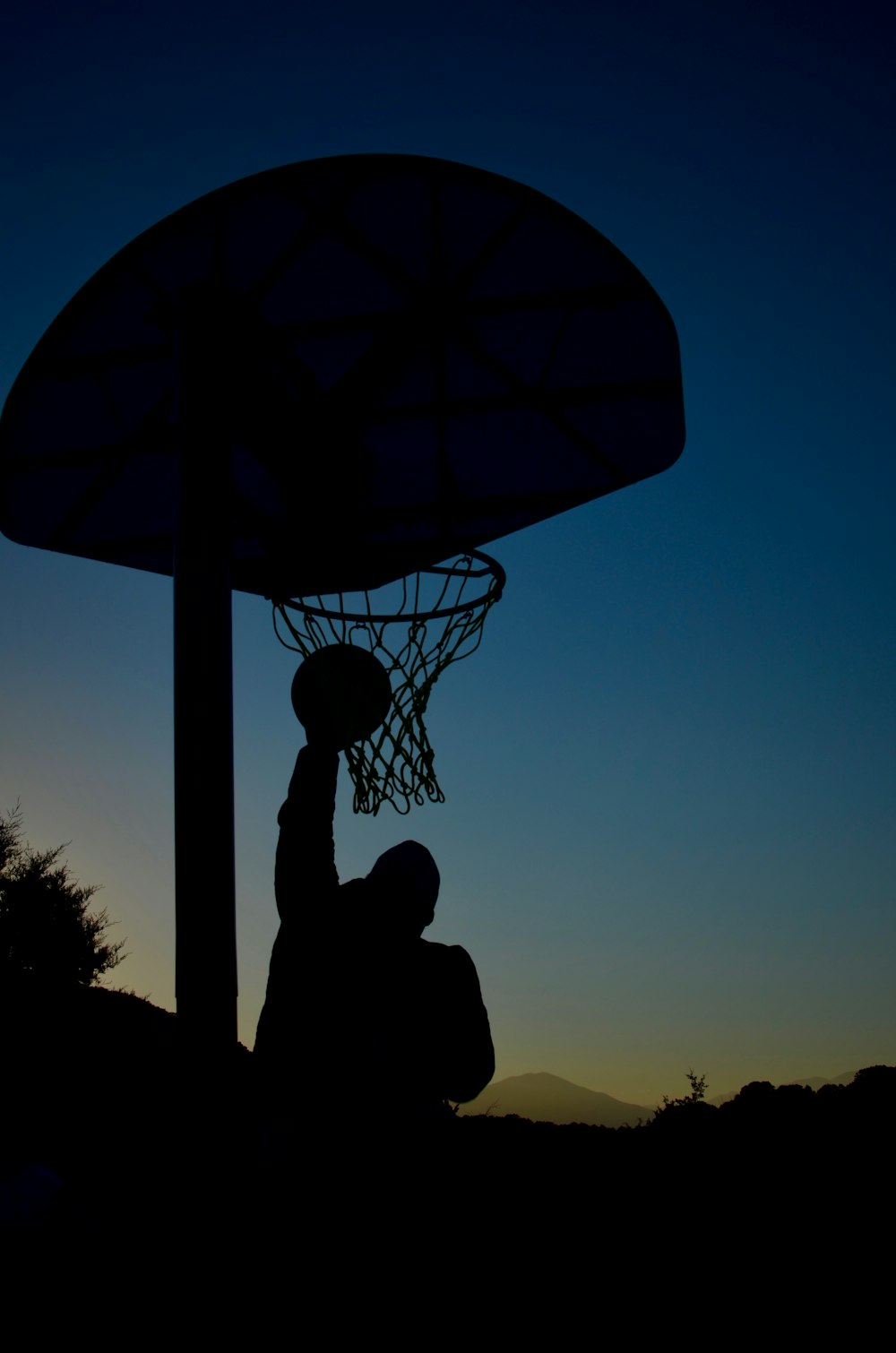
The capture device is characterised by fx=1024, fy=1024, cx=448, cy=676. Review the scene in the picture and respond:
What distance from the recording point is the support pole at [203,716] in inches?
120

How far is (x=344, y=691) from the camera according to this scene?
4680 mm

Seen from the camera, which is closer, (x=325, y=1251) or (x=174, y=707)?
(x=174, y=707)

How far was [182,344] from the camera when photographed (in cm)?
360

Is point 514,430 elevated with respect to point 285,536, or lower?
elevated

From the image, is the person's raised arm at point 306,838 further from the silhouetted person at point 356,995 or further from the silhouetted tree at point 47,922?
the silhouetted tree at point 47,922

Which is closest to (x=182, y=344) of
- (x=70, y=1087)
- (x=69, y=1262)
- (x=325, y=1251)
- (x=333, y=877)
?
(x=333, y=877)

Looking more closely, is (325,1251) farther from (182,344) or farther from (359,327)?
(359,327)

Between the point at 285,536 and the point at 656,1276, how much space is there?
381 centimetres

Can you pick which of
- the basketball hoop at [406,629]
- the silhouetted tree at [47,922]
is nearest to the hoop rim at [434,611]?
the basketball hoop at [406,629]

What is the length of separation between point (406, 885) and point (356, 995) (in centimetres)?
47

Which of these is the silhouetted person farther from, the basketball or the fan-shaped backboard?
the fan-shaped backboard

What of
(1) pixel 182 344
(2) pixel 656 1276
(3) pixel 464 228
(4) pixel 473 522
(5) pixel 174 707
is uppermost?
(3) pixel 464 228

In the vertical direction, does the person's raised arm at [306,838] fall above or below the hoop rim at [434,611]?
below

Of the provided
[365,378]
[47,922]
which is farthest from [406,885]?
[47,922]
